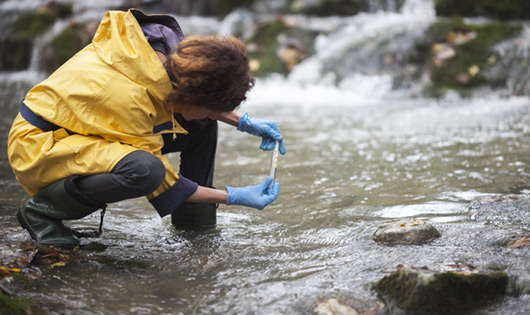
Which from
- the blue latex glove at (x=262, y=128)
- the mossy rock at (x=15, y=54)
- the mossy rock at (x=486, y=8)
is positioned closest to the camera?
the blue latex glove at (x=262, y=128)

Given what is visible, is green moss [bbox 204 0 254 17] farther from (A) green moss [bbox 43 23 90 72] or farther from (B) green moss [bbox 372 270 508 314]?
(B) green moss [bbox 372 270 508 314]

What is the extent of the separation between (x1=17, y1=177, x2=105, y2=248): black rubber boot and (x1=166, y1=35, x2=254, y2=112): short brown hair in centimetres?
59

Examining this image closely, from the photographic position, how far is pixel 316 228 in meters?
2.76

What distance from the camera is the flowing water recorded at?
6.59ft

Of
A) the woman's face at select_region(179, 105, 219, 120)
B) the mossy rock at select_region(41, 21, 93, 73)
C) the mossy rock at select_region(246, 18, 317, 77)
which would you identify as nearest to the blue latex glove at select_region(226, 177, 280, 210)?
the woman's face at select_region(179, 105, 219, 120)

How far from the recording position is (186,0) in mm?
13109

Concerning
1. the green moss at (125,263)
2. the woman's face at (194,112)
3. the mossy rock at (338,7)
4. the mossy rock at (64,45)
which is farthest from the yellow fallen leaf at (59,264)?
the mossy rock at (338,7)

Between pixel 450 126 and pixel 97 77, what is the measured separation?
398 centimetres

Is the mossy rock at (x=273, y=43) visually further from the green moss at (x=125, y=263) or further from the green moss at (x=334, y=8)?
the green moss at (x=125, y=263)

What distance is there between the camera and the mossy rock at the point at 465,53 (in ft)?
24.0

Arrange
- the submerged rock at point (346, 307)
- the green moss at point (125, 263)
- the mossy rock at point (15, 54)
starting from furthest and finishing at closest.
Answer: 1. the mossy rock at point (15, 54)
2. the green moss at point (125, 263)
3. the submerged rock at point (346, 307)

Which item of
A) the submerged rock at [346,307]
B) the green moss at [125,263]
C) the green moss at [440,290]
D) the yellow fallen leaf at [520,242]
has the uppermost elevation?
the yellow fallen leaf at [520,242]

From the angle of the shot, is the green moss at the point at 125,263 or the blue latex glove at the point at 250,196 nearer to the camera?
the green moss at the point at 125,263

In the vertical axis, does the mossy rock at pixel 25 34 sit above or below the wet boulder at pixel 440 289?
above
